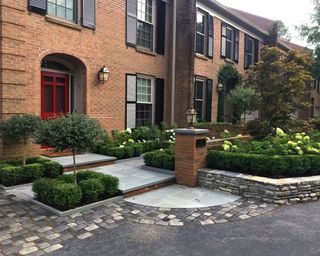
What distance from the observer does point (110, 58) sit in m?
9.66

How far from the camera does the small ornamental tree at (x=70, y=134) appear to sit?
487 centimetres

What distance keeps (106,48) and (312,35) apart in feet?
54.3

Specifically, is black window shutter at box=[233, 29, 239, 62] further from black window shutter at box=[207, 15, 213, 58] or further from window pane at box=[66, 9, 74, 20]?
window pane at box=[66, 9, 74, 20]

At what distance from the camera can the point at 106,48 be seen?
Result: 9.51 m

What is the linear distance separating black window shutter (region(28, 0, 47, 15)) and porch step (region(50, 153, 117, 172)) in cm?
361

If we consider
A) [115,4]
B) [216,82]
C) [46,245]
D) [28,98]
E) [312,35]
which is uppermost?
[312,35]

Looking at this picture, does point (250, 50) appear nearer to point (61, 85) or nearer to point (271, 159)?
point (61, 85)

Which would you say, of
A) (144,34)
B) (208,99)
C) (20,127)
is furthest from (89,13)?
(208,99)

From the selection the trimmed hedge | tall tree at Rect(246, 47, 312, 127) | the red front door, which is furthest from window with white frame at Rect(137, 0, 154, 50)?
the trimmed hedge

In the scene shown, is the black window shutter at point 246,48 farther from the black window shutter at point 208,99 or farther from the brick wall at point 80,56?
the brick wall at point 80,56

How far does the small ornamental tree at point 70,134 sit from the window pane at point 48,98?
3575mm

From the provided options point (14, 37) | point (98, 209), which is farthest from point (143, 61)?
point (98, 209)

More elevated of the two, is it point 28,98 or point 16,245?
point 28,98

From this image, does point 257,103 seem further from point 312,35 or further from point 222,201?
point 312,35
